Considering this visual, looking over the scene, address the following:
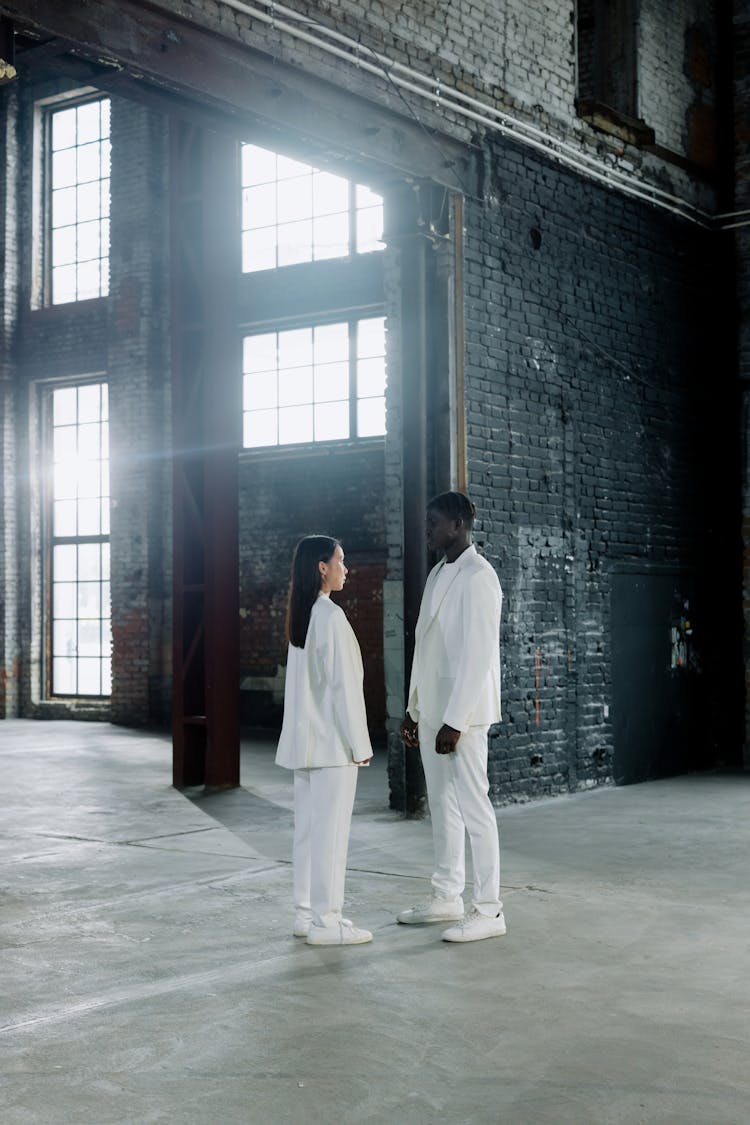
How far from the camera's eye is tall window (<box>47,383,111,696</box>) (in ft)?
53.8

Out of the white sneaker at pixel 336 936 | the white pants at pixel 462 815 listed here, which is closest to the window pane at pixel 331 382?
the white pants at pixel 462 815

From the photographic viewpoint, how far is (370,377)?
13.7m

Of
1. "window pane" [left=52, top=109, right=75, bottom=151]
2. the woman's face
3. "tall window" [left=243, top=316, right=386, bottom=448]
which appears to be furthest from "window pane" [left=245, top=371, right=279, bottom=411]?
the woman's face

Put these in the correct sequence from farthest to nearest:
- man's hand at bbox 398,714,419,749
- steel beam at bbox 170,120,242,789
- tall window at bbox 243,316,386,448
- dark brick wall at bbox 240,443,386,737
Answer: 1. tall window at bbox 243,316,386,448
2. dark brick wall at bbox 240,443,386,737
3. steel beam at bbox 170,120,242,789
4. man's hand at bbox 398,714,419,749

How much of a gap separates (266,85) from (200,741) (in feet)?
16.4

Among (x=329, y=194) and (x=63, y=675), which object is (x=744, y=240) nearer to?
(x=329, y=194)

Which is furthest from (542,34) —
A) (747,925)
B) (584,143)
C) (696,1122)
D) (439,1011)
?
(696,1122)

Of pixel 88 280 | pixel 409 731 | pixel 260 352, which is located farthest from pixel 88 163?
pixel 409 731

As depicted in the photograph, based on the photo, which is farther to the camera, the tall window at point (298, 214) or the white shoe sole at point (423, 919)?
the tall window at point (298, 214)

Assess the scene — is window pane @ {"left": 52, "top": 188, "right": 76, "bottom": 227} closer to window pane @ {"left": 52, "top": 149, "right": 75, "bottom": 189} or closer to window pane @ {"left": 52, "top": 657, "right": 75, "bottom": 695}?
window pane @ {"left": 52, "top": 149, "right": 75, "bottom": 189}

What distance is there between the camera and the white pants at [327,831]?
4.72 meters

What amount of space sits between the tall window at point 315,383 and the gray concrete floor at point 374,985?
22.5ft

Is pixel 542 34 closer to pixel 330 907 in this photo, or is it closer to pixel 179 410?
pixel 179 410

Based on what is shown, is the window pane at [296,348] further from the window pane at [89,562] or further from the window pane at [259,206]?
the window pane at [89,562]
